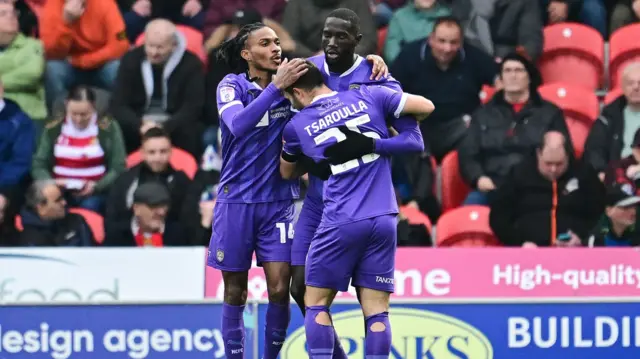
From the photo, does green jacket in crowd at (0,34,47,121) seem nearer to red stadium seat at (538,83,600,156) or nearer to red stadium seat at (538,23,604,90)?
red stadium seat at (538,83,600,156)

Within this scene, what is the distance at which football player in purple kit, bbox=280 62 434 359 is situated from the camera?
7.34 meters

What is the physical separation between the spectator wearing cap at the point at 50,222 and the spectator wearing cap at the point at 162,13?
84.0 inches

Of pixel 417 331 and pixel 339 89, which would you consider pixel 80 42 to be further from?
pixel 339 89

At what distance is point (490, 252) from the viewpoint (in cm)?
1059

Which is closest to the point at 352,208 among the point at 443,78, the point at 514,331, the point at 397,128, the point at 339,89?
the point at 397,128

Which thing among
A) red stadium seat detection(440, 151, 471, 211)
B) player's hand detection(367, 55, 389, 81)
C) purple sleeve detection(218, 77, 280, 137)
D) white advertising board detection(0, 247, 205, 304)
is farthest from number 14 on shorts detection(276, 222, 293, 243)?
red stadium seat detection(440, 151, 471, 211)

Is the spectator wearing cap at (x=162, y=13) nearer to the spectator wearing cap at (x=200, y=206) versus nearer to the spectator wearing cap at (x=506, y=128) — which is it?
the spectator wearing cap at (x=200, y=206)

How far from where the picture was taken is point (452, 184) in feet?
39.4

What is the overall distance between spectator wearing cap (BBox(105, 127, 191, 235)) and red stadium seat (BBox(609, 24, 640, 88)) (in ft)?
13.0

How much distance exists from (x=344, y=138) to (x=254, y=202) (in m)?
0.83

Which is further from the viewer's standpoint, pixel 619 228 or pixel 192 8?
pixel 192 8

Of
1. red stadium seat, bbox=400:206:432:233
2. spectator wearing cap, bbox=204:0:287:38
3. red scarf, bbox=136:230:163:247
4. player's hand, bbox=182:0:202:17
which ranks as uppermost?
player's hand, bbox=182:0:202:17

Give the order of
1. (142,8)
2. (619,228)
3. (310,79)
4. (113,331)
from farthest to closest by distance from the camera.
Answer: (142,8) → (619,228) → (113,331) → (310,79)

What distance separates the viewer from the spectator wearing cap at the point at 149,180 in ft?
37.5
